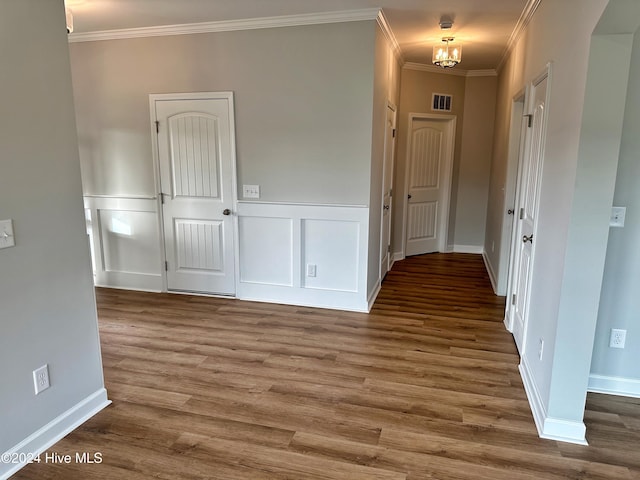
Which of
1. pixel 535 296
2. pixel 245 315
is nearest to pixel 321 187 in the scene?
pixel 245 315

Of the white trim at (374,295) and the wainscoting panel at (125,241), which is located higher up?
the wainscoting panel at (125,241)

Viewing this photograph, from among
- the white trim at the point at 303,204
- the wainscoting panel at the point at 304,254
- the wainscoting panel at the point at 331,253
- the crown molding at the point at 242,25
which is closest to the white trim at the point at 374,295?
the wainscoting panel at the point at 304,254

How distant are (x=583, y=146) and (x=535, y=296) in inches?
44.9

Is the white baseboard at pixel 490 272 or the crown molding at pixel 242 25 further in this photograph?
the white baseboard at pixel 490 272

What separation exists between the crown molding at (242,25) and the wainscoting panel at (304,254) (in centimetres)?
162

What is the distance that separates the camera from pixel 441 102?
600 cm

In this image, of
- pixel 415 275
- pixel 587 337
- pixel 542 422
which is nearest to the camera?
pixel 587 337

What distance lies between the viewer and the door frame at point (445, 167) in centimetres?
591

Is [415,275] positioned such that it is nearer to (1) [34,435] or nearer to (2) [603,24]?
(2) [603,24]

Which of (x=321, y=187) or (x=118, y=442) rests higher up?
(x=321, y=187)

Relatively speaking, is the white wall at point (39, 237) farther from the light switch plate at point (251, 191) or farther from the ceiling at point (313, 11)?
the light switch plate at point (251, 191)

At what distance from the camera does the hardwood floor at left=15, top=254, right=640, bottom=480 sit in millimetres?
1997

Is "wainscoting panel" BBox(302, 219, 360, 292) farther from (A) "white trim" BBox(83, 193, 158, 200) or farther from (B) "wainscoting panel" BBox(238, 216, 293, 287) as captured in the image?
(A) "white trim" BBox(83, 193, 158, 200)

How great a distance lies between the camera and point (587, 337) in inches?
81.9
